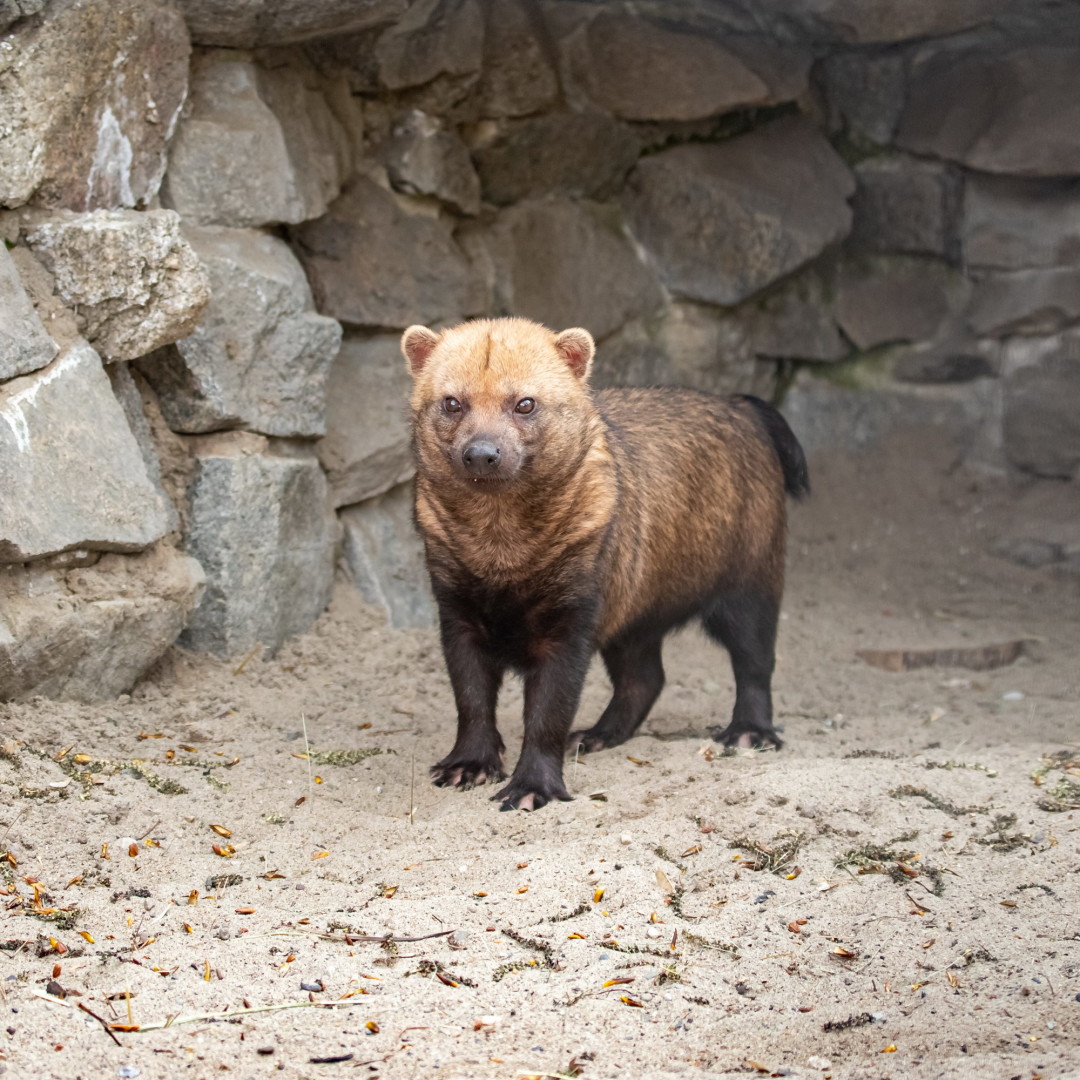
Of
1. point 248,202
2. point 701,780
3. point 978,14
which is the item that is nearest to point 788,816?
point 701,780

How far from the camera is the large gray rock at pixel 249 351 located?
18.2 feet

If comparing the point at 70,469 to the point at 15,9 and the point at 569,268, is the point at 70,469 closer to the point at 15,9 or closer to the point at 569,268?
the point at 15,9

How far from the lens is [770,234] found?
8.05 meters

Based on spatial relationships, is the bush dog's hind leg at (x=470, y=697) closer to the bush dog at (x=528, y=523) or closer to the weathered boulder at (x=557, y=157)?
the bush dog at (x=528, y=523)

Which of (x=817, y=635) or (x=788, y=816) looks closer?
(x=788, y=816)

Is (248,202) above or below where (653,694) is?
above

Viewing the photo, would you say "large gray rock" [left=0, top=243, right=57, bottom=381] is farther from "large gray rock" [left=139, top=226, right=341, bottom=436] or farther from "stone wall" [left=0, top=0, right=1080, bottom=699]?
"large gray rock" [left=139, top=226, right=341, bottom=436]

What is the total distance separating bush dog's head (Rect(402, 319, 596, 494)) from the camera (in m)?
4.40

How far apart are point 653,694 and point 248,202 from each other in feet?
8.74

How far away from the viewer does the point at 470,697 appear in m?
4.74

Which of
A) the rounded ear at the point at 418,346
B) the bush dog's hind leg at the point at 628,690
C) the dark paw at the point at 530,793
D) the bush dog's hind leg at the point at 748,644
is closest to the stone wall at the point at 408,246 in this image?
the rounded ear at the point at 418,346

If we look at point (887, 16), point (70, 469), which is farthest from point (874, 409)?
point (70, 469)

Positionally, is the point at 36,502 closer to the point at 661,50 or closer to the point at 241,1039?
the point at 241,1039

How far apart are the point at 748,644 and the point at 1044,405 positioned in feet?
13.4
